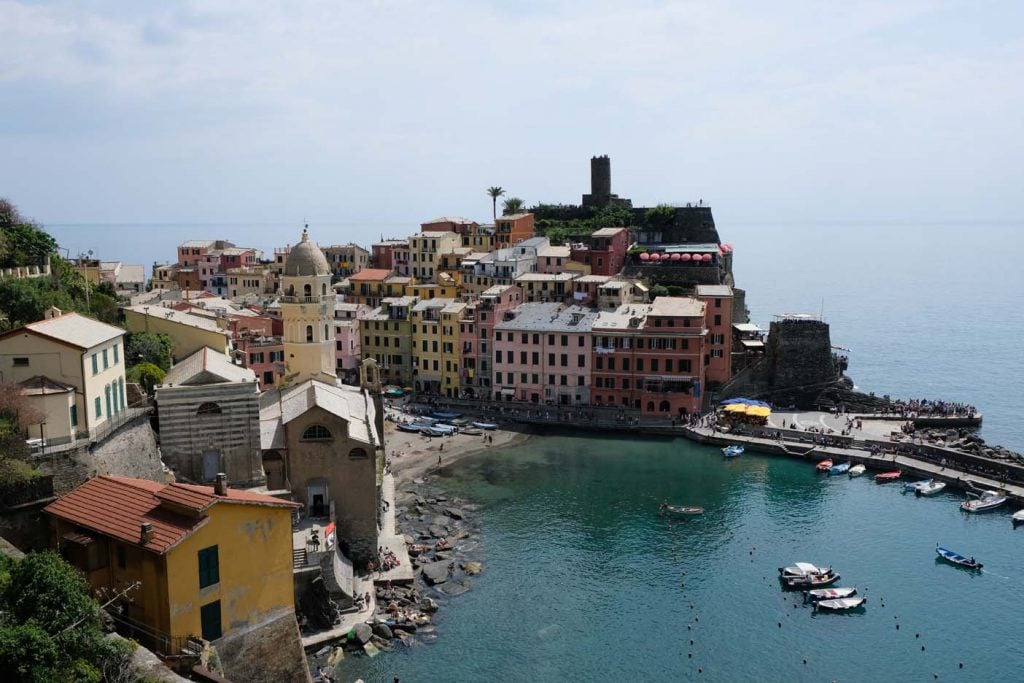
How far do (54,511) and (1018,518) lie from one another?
50.6 m

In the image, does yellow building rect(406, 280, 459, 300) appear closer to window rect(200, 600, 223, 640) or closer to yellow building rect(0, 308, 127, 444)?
yellow building rect(0, 308, 127, 444)

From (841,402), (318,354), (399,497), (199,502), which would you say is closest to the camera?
(199,502)

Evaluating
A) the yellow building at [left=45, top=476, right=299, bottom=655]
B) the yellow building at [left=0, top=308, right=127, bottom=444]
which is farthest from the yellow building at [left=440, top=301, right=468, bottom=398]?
the yellow building at [left=45, top=476, right=299, bottom=655]

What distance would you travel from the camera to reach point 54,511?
27.9 m

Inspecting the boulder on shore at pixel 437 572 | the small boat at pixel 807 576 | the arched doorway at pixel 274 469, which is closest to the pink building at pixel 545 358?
the boulder on shore at pixel 437 572

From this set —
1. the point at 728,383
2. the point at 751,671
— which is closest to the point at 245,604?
the point at 751,671

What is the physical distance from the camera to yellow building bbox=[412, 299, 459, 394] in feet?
267

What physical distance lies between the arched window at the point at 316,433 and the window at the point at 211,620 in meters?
15.9

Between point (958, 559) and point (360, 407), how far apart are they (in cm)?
3231

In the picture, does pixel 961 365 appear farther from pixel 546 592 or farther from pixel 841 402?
pixel 546 592

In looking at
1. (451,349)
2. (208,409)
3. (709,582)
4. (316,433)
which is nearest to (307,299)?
(316,433)

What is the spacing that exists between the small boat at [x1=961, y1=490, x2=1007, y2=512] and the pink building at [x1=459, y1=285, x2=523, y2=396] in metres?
38.1

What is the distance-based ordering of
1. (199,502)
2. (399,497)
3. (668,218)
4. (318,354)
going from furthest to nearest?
(668,218), (399,497), (318,354), (199,502)

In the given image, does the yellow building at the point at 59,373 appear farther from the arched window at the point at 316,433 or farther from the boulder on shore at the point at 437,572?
the boulder on shore at the point at 437,572
